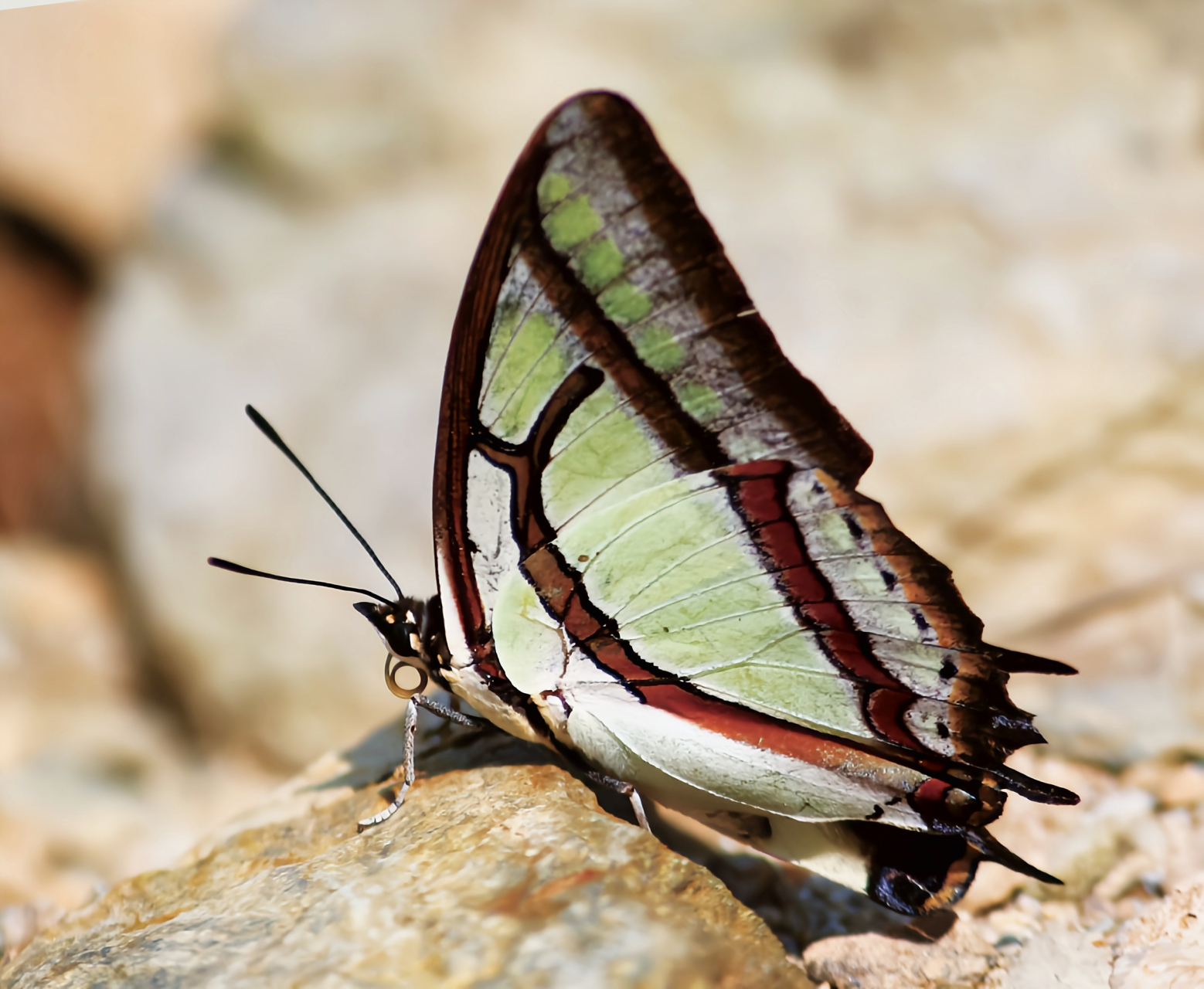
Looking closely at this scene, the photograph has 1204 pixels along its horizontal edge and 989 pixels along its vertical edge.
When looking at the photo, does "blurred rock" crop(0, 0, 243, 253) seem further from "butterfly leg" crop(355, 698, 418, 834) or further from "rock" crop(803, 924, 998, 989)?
"rock" crop(803, 924, 998, 989)

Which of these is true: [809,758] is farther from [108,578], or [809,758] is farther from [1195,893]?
[108,578]

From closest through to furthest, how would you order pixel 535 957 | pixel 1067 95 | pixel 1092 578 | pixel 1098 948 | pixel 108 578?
1. pixel 535 957
2. pixel 1098 948
3. pixel 1092 578
4. pixel 1067 95
5. pixel 108 578

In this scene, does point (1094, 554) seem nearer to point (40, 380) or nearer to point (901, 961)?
point (901, 961)

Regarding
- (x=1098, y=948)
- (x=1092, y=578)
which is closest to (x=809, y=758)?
(x=1098, y=948)

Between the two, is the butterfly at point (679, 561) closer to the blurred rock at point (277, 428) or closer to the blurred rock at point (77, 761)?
the blurred rock at point (277, 428)

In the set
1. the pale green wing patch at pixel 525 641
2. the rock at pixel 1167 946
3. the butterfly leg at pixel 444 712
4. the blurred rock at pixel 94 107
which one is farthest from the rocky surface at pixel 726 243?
the pale green wing patch at pixel 525 641
